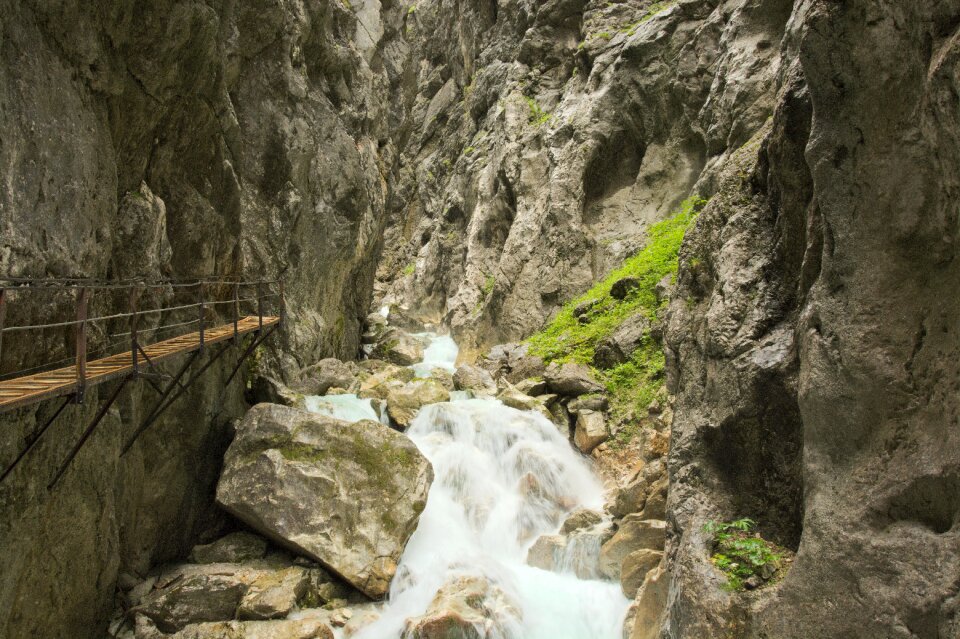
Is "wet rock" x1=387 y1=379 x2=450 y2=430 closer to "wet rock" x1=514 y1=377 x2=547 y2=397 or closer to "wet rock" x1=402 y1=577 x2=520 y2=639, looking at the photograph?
"wet rock" x1=514 y1=377 x2=547 y2=397

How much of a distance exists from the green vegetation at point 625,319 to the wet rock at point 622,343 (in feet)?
0.70

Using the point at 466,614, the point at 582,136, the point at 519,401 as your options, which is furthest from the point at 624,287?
the point at 466,614

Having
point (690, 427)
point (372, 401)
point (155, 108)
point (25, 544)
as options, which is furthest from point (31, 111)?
point (372, 401)

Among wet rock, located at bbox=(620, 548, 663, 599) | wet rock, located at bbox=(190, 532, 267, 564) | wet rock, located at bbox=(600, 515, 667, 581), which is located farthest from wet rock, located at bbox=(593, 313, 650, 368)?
wet rock, located at bbox=(190, 532, 267, 564)

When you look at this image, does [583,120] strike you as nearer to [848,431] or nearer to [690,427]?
Result: [690,427]

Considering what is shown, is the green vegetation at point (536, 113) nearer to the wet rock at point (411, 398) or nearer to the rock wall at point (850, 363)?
the wet rock at point (411, 398)

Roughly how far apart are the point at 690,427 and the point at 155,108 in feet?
31.1

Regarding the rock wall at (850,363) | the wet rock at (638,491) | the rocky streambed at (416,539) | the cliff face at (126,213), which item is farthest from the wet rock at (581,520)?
the cliff face at (126,213)

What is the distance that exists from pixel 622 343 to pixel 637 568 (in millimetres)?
7509

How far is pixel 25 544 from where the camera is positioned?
6.43 metres

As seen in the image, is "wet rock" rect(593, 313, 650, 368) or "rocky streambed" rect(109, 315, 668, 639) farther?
"wet rock" rect(593, 313, 650, 368)

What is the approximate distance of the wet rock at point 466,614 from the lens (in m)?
7.84

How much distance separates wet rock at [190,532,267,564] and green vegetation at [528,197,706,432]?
7843 millimetres

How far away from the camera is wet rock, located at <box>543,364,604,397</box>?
1448 cm
